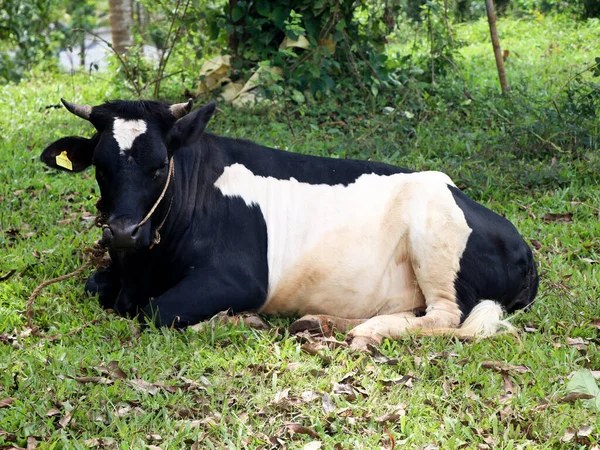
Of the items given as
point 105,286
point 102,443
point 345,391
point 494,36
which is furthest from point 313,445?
point 494,36

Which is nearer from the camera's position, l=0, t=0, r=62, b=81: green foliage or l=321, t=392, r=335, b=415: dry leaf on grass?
l=321, t=392, r=335, b=415: dry leaf on grass

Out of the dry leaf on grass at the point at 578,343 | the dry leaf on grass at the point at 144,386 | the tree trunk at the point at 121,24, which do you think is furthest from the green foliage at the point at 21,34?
the dry leaf on grass at the point at 578,343

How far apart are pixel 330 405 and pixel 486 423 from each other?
29.4 inches

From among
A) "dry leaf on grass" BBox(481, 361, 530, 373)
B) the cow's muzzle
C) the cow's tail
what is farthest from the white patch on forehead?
"dry leaf on grass" BBox(481, 361, 530, 373)

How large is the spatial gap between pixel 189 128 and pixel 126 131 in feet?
1.35

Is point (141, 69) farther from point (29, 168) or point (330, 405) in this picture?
point (330, 405)

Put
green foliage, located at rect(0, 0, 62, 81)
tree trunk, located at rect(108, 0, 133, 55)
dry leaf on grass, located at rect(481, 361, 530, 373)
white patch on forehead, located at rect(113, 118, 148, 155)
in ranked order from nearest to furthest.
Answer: dry leaf on grass, located at rect(481, 361, 530, 373)
white patch on forehead, located at rect(113, 118, 148, 155)
tree trunk, located at rect(108, 0, 133, 55)
green foliage, located at rect(0, 0, 62, 81)

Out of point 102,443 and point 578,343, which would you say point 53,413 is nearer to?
point 102,443

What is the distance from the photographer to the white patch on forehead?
191 inches

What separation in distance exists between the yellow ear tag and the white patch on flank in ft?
3.13

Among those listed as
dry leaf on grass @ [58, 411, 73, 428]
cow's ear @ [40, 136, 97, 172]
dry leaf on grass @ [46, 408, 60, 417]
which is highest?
cow's ear @ [40, 136, 97, 172]

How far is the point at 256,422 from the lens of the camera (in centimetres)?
392

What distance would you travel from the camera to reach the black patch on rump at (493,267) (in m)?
5.36

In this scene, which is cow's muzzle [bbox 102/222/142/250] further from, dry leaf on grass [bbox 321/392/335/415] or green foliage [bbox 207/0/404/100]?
green foliage [bbox 207/0/404/100]
